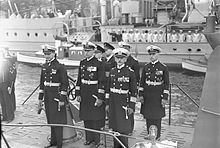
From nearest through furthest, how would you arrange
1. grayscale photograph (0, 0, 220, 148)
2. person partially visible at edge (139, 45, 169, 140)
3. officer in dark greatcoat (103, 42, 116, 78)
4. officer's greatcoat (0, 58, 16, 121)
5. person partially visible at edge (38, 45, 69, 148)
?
1. grayscale photograph (0, 0, 220, 148)
2. person partially visible at edge (38, 45, 69, 148)
3. person partially visible at edge (139, 45, 169, 140)
4. officer in dark greatcoat (103, 42, 116, 78)
5. officer's greatcoat (0, 58, 16, 121)

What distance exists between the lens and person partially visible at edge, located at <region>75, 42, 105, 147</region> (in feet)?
16.4

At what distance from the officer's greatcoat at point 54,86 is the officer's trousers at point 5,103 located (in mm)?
1938

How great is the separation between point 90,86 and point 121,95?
717mm

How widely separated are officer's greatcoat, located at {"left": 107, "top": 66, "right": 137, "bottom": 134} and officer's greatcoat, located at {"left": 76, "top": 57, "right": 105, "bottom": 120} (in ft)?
1.43

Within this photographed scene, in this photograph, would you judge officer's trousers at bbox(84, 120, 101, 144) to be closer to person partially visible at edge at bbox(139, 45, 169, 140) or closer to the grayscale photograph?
the grayscale photograph

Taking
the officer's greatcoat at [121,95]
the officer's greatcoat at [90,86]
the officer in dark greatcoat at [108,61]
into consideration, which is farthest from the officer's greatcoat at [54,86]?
the officer in dark greatcoat at [108,61]

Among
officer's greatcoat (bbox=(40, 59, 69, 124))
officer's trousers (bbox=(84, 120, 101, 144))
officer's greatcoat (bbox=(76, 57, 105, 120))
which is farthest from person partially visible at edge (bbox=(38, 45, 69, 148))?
officer's trousers (bbox=(84, 120, 101, 144))

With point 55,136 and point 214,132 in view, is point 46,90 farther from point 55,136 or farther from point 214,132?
point 214,132

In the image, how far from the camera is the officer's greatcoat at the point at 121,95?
14.8 ft

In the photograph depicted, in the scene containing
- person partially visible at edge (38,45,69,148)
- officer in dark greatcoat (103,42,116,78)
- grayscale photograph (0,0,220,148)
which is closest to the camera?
grayscale photograph (0,0,220,148)

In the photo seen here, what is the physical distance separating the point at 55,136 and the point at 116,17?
17288mm

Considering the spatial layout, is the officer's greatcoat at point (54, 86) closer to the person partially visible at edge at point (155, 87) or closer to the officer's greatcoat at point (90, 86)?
the officer's greatcoat at point (90, 86)

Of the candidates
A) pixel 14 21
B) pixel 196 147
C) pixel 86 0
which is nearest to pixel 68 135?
pixel 196 147

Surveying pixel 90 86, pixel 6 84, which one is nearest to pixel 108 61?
pixel 90 86
